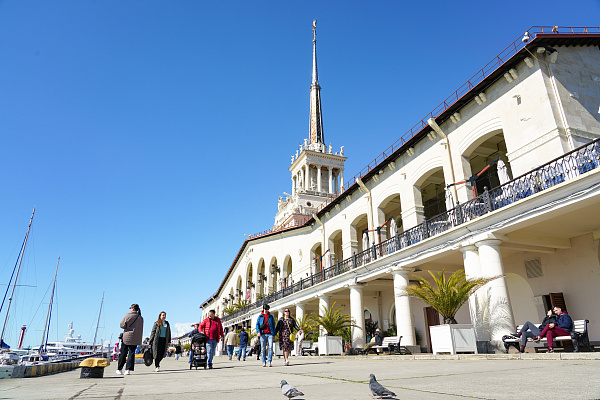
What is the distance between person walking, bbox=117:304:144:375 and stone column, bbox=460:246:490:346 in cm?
1055

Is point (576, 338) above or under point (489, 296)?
under

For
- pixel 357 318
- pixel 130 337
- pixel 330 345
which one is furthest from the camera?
→ pixel 357 318

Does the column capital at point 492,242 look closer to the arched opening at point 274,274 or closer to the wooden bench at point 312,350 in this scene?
the wooden bench at point 312,350

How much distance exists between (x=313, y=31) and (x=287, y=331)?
288ft

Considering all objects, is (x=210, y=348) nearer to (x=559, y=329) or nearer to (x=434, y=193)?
(x=559, y=329)

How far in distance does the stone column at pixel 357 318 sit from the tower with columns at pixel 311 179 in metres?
33.7

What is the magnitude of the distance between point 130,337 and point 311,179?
5405cm

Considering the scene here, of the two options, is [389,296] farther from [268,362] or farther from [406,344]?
[268,362]

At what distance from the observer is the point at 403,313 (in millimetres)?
17266

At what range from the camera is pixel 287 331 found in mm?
11750

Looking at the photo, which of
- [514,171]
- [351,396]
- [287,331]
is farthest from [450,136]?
[351,396]

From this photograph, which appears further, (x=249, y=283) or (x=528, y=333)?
(x=249, y=283)

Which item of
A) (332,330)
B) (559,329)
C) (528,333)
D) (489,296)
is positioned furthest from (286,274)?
(559,329)

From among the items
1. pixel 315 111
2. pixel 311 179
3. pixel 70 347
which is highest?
pixel 315 111
